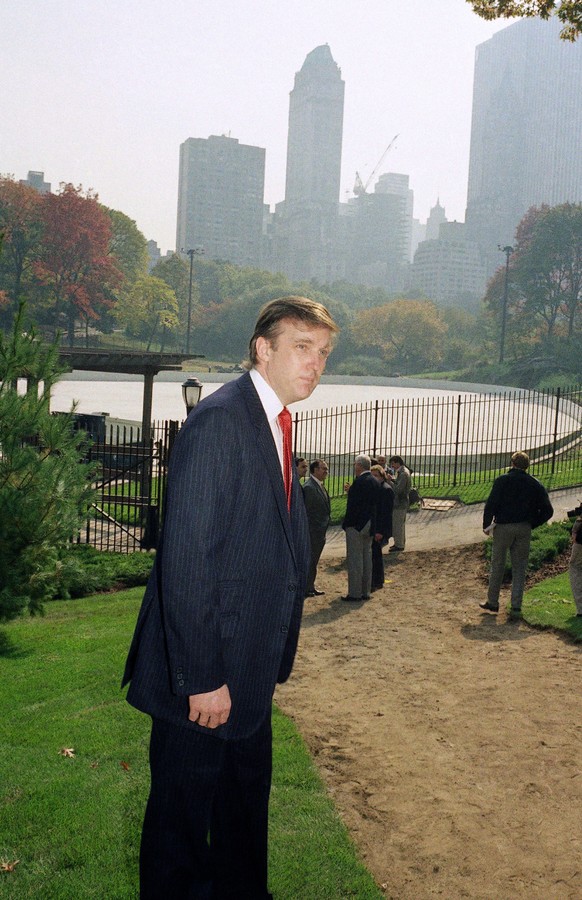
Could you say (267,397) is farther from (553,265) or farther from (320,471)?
(553,265)

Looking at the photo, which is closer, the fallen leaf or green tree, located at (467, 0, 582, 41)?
the fallen leaf

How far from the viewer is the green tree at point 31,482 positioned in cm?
729

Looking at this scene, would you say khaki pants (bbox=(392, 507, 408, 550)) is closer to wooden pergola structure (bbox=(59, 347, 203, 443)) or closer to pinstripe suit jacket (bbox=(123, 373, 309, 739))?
wooden pergola structure (bbox=(59, 347, 203, 443))

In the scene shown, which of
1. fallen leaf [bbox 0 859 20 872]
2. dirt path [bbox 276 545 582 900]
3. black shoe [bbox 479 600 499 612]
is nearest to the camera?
fallen leaf [bbox 0 859 20 872]

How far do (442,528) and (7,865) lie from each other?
11.1 metres

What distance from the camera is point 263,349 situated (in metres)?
2.57

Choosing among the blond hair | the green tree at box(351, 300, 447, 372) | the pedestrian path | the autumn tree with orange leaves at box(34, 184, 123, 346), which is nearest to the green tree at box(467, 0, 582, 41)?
the pedestrian path

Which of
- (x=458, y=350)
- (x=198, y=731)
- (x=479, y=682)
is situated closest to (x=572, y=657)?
(x=479, y=682)

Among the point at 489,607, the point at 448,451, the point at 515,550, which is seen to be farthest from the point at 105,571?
the point at 448,451

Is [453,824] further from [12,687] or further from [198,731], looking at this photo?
[12,687]

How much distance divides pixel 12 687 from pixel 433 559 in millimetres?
7081

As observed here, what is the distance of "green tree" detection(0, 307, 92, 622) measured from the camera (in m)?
7.29

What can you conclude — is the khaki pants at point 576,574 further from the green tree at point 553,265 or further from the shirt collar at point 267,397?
the green tree at point 553,265

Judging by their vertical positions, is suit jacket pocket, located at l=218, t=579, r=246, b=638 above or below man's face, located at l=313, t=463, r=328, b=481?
above
